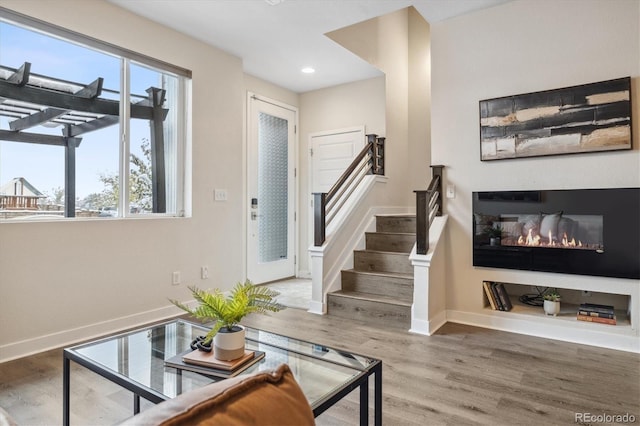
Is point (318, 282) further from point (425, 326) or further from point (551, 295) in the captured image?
point (551, 295)

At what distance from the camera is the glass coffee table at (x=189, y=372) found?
1.36m

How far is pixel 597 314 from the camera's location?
3.05 metres

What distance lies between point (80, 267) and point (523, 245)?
3702mm

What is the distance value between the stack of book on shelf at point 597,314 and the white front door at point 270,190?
3.66 m

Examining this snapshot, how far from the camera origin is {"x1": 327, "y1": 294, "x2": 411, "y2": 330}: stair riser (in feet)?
11.5

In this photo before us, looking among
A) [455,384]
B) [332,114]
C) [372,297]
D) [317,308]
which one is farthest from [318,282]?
[332,114]

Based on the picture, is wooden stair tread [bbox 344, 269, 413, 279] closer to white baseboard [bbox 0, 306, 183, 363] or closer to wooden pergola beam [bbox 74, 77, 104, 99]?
Answer: white baseboard [bbox 0, 306, 183, 363]

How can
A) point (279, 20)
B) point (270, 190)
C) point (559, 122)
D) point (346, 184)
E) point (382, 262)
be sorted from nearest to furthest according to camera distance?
point (559, 122)
point (279, 20)
point (382, 262)
point (346, 184)
point (270, 190)

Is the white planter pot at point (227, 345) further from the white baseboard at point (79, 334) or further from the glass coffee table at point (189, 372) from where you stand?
the white baseboard at point (79, 334)

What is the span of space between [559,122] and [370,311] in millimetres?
2301

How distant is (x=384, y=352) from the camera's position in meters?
2.91

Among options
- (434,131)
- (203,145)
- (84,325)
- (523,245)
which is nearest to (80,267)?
(84,325)

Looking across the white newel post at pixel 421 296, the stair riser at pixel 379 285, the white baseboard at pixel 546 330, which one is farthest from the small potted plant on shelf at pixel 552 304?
the stair riser at pixel 379 285

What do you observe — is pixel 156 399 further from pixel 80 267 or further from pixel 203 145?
pixel 203 145
